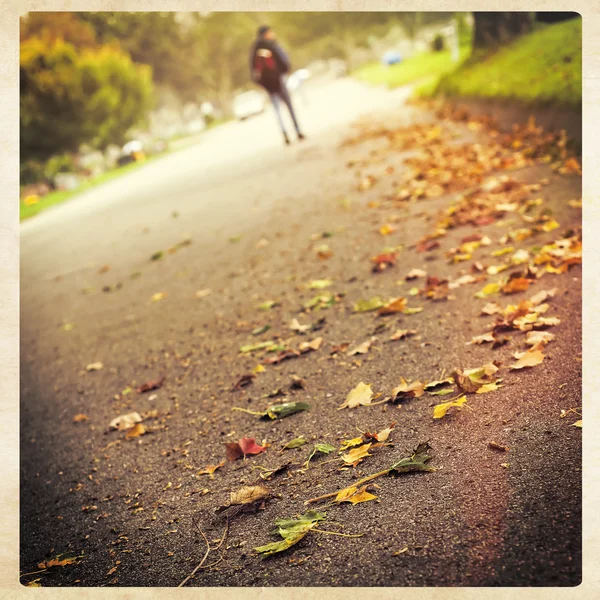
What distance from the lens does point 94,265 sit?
614 centimetres

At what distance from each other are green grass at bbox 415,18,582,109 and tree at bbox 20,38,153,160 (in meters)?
3.64

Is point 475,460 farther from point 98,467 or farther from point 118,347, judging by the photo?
point 118,347

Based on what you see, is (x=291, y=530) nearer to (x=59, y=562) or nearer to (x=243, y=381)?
(x=59, y=562)

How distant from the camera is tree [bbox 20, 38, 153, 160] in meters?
5.68

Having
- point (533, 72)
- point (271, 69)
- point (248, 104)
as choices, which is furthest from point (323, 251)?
point (248, 104)

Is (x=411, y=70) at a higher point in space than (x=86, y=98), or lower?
lower

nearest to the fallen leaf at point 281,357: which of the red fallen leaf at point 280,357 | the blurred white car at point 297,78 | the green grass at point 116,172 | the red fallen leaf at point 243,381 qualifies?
the red fallen leaf at point 280,357

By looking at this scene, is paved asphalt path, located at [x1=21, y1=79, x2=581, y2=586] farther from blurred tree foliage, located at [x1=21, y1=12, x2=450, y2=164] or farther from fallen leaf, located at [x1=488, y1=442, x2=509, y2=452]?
blurred tree foliage, located at [x1=21, y1=12, x2=450, y2=164]

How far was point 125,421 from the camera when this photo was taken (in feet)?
9.62

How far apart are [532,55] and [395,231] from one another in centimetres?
278

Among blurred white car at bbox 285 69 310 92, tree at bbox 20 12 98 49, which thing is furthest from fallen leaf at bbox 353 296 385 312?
blurred white car at bbox 285 69 310 92

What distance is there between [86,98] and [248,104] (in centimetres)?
264

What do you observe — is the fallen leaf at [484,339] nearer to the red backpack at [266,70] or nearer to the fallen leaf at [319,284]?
the fallen leaf at [319,284]
